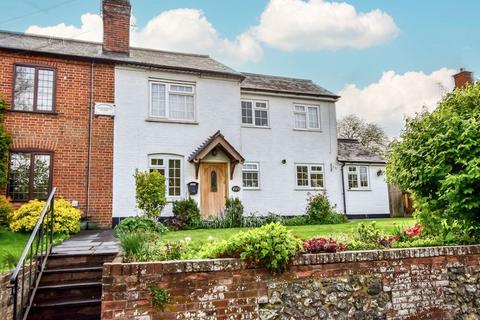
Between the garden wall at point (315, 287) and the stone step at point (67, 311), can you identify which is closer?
the garden wall at point (315, 287)

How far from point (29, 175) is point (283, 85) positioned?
12.4 meters

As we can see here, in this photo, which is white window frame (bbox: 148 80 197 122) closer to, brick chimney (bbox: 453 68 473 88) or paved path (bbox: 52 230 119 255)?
paved path (bbox: 52 230 119 255)

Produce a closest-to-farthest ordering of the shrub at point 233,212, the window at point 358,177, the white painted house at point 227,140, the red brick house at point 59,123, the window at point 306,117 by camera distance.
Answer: the red brick house at point 59,123 → the shrub at point 233,212 → the white painted house at point 227,140 → the window at point 306,117 → the window at point 358,177

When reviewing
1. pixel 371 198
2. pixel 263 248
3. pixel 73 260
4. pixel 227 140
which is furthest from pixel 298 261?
pixel 371 198

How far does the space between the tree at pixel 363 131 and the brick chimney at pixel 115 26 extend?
26.6 m

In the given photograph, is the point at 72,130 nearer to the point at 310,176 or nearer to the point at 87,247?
the point at 87,247

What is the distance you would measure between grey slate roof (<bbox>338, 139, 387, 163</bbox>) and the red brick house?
11.5 meters

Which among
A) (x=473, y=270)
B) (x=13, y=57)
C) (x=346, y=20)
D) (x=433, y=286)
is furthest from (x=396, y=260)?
(x=13, y=57)

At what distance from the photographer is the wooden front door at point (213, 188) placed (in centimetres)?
1503

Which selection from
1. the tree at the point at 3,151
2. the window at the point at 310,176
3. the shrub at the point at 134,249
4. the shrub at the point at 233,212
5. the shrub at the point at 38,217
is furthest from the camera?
the window at the point at 310,176

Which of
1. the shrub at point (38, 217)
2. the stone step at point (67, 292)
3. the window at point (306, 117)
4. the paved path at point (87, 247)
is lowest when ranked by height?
the stone step at point (67, 292)

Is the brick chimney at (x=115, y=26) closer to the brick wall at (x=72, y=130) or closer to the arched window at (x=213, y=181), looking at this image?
the brick wall at (x=72, y=130)

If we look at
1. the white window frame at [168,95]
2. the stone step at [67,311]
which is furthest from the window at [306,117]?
the stone step at [67,311]

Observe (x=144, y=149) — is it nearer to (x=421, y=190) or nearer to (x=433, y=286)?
(x=421, y=190)
